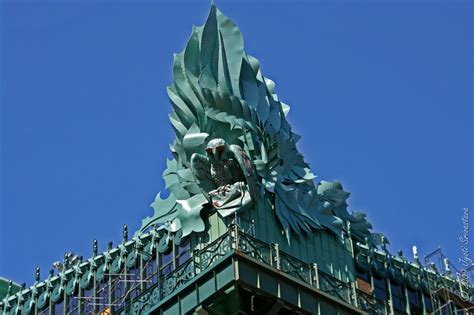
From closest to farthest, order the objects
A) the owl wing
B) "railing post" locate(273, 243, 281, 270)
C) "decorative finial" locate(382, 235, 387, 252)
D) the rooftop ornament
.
Answer: "railing post" locate(273, 243, 281, 270) < the owl wing < the rooftop ornament < "decorative finial" locate(382, 235, 387, 252)

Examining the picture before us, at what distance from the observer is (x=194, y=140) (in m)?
82.2

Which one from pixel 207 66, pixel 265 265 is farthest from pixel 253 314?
pixel 207 66

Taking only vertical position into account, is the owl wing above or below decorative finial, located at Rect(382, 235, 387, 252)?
below

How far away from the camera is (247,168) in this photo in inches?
3162

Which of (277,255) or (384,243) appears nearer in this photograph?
(277,255)

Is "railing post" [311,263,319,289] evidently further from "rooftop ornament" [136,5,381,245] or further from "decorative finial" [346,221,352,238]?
"decorative finial" [346,221,352,238]

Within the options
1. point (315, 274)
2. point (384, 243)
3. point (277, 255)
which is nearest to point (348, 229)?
point (384, 243)

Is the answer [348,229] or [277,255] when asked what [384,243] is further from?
[277,255]

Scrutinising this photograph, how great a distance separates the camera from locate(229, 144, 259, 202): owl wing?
80.2 metres

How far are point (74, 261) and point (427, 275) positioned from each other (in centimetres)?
1671

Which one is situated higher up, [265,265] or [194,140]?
[194,140]

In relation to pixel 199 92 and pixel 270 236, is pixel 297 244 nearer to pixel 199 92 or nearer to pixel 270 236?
pixel 270 236

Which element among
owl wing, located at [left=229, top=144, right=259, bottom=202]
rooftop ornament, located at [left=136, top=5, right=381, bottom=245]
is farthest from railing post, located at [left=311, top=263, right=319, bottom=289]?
owl wing, located at [left=229, top=144, right=259, bottom=202]

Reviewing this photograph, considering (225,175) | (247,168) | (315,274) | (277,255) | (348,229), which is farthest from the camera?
(348,229)
